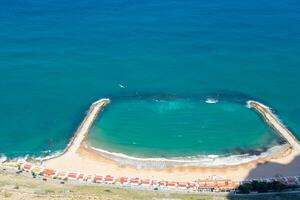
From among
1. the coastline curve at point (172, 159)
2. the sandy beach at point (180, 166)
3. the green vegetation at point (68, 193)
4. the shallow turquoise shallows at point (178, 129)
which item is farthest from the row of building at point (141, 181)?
the shallow turquoise shallows at point (178, 129)

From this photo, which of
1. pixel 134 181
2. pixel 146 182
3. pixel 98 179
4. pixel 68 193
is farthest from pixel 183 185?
pixel 68 193

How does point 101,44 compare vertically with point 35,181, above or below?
above

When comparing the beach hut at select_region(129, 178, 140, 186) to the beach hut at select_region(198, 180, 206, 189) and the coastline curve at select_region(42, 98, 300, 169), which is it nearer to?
the coastline curve at select_region(42, 98, 300, 169)

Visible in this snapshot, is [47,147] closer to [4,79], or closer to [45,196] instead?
[45,196]

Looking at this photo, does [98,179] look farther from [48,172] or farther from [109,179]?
[48,172]

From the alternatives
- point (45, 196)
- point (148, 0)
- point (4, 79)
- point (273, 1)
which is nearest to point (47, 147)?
point (45, 196)

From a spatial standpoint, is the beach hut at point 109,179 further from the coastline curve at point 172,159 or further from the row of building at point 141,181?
the coastline curve at point 172,159
